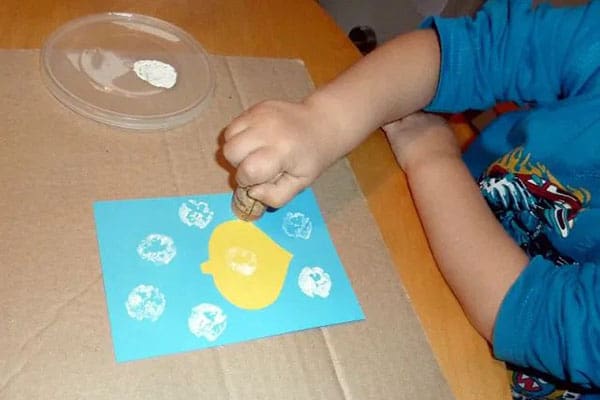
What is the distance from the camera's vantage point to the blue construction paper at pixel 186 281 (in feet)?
1.24

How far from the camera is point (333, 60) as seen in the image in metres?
0.65

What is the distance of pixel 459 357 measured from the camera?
47 cm

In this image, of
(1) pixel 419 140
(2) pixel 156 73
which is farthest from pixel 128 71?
(1) pixel 419 140

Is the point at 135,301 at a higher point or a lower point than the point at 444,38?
lower

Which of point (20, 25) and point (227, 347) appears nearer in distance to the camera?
point (227, 347)

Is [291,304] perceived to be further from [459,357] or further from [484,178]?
[484,178]

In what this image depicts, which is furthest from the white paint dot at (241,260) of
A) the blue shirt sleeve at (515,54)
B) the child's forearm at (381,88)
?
the blue shirt sleeve at (515,54)

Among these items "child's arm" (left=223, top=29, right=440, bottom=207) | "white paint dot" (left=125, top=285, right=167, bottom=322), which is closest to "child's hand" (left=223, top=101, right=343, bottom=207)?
"child's arm" (left=223, top=29, right=440, bottom=207)

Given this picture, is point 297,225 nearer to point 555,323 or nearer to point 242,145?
point 242,145

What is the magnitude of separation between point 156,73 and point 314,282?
0.24 m

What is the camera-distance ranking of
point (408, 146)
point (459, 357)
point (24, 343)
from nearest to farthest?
point (24, 343), point (459, 357), point (408, 146)

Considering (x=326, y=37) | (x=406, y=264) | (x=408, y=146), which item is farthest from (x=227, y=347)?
(x=326, y=37)

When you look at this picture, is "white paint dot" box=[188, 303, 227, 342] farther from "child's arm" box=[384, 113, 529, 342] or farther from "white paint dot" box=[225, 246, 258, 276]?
"child's arm" box=[384, 113, 529, 342]

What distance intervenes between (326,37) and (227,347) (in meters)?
0.41
